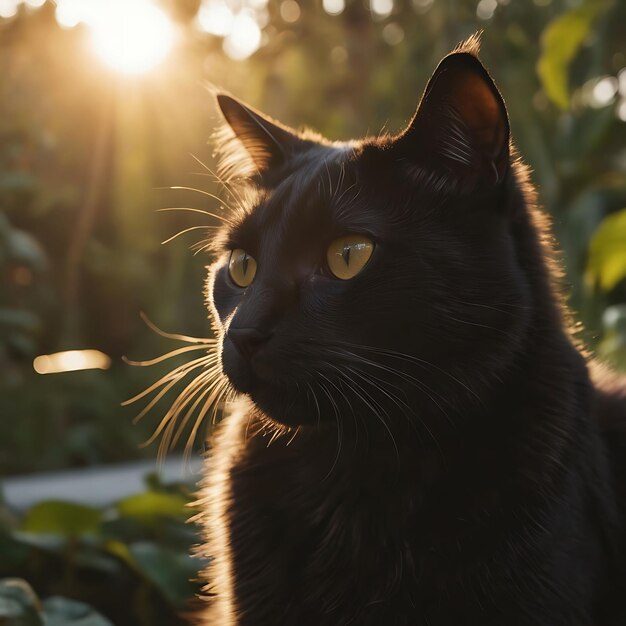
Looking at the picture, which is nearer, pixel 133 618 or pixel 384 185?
pixel 384 185

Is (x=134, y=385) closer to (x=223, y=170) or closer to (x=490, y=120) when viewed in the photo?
(x=223, y=170)

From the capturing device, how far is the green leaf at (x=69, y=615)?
1482 millimetres

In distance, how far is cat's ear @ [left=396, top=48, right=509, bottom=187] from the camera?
109 cm

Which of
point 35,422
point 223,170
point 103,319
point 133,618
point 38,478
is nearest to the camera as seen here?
point 223,170

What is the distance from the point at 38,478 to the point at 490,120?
1.98 metres

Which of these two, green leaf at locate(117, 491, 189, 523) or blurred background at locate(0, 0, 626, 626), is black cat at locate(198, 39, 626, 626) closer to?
green leaf at locate(117, 491, 189, 523)

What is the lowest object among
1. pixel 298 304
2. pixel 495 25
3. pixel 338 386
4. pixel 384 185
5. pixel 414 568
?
pixel 414 568

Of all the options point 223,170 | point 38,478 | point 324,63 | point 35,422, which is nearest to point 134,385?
point 35,422

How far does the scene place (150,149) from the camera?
4207 mm

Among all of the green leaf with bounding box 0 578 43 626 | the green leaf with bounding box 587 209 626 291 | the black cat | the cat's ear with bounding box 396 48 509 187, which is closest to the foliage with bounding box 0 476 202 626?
the green leaf with bounding box 0 578 43 626

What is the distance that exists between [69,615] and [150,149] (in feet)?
10.1

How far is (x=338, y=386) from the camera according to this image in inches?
44.6

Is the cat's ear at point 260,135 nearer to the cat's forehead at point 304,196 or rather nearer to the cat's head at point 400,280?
the cat's forehead at point 304,196

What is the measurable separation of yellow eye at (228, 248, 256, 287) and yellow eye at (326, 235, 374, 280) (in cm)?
19
